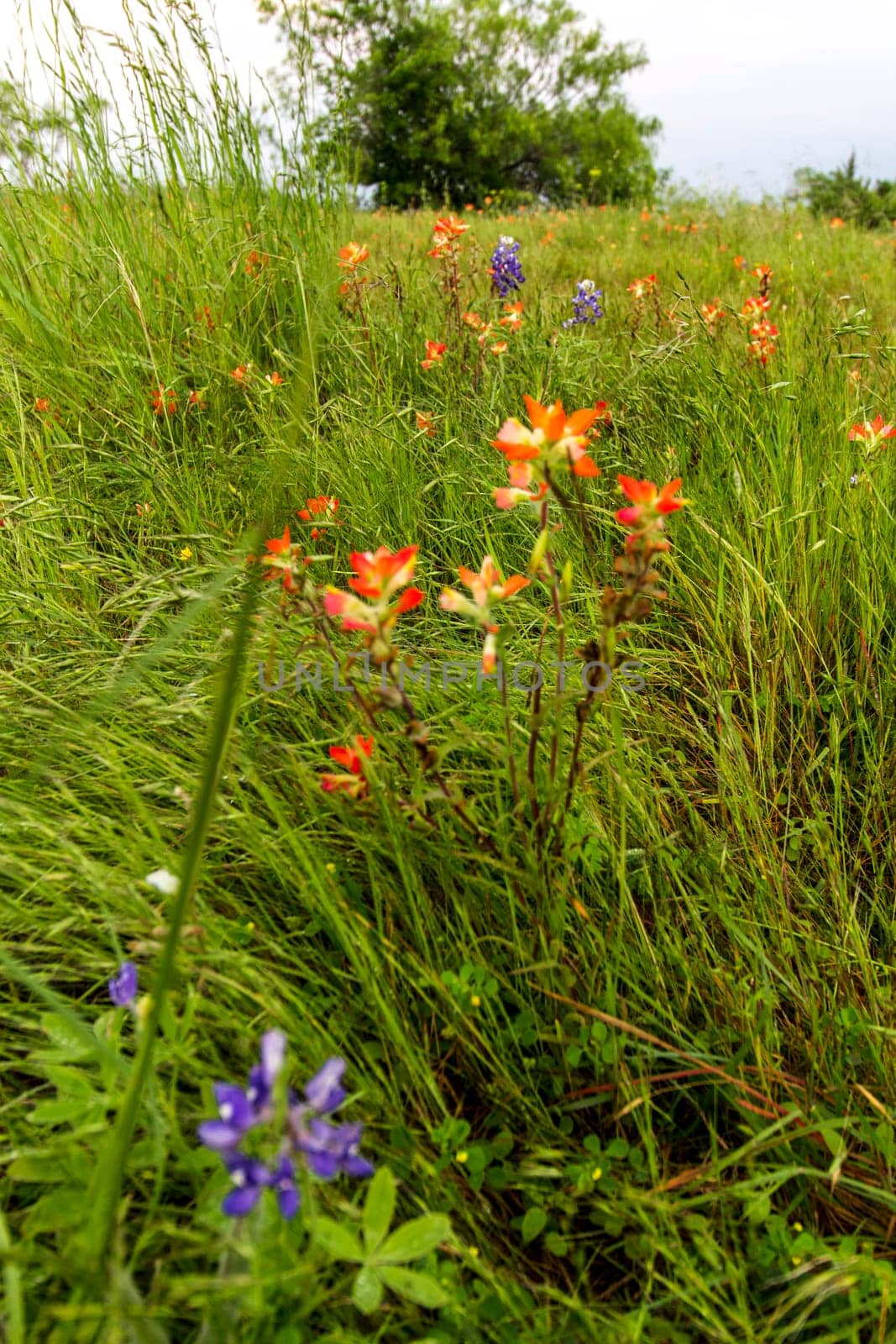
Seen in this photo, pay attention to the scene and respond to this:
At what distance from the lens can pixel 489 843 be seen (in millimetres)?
1102

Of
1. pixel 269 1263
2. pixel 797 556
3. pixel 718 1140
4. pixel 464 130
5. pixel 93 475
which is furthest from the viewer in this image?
pixel 464 130

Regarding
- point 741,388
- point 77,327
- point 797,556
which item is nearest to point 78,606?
point 77,327

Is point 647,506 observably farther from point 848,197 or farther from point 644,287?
point 848,197

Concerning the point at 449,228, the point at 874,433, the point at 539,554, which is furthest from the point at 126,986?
the point at 449,228

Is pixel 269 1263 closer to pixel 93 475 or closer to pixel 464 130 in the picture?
pixel 93 475

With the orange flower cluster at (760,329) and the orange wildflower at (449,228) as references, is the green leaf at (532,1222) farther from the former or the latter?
the orange wildflower at (449,228)

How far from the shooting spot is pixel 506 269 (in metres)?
2.51

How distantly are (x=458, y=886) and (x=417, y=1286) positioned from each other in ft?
1.59

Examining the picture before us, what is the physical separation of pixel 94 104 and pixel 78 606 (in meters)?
1.71

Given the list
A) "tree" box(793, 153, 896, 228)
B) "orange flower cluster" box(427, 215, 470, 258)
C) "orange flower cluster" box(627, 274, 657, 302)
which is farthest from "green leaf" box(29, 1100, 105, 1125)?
"tree" box(793, 153, 896, 228)

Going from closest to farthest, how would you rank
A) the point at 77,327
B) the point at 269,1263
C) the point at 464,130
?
the point at 269,1263
the point at 77,327
the point at 464,130

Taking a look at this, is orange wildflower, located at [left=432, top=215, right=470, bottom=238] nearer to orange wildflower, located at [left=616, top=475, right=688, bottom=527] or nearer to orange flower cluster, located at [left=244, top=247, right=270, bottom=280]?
orange flower cluster, located at [left=244, top=247, right=270, bottom=280]

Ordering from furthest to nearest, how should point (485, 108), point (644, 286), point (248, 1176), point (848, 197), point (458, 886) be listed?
point (485, 108)
point (848, 197)
point (644, 286)
point (458, 886)
point (248, 1176)

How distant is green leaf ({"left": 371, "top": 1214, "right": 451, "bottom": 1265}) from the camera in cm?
74
